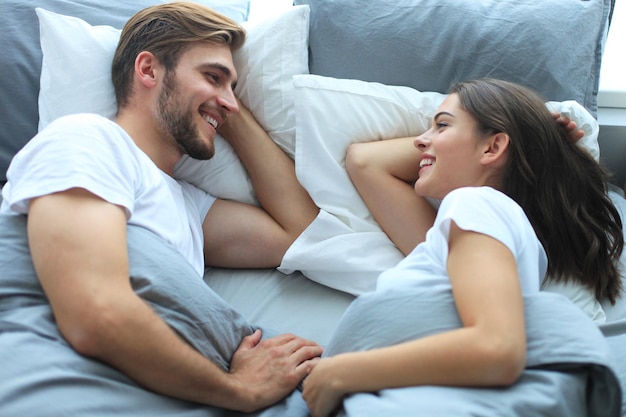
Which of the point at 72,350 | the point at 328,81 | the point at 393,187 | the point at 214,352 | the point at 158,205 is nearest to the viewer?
the point at 72,350

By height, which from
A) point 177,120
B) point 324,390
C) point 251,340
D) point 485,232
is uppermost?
point 485,232

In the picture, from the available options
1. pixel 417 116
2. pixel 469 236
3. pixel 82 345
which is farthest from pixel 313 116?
pixel 82 345

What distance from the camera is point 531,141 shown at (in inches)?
49.5

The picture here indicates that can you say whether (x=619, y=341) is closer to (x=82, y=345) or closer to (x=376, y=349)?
(x=376, y=349)

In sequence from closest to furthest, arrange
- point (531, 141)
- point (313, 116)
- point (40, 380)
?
1. point (40, 380)
2. point (531, 141)
3. point (313, 116)

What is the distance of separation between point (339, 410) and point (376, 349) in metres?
0.12

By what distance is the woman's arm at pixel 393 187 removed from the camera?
54.9 inches

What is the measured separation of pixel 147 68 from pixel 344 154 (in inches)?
19.7

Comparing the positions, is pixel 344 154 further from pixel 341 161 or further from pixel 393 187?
pixel 393 187

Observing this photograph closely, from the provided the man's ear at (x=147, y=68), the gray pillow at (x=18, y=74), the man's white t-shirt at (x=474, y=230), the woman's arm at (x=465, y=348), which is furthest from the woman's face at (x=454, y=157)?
the gray pillow at (x=18, y=74)

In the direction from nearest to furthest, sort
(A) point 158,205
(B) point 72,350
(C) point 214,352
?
(B) point 72,350, (C) point 214,352, (A) point 158,205

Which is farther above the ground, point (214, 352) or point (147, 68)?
point (147, 68)

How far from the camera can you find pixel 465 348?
87 cm

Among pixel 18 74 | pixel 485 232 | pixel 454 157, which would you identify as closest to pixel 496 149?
pixel 454 157
